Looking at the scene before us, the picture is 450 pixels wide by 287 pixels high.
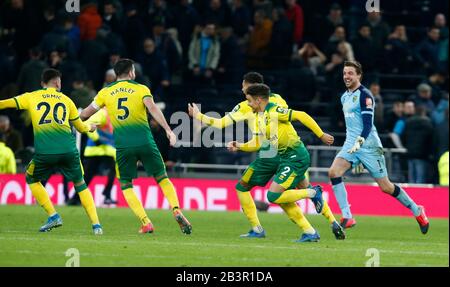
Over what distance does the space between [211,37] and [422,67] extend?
17.0 ft

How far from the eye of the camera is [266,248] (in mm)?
15656

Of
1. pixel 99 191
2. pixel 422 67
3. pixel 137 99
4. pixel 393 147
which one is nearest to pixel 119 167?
pixel 137 99

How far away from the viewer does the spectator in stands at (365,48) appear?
28.7 m

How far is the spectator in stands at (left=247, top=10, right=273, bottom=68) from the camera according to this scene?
29.3m

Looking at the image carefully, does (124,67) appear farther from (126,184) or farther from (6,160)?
(6,160)

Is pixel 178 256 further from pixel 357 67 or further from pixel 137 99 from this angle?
pixel 357 67

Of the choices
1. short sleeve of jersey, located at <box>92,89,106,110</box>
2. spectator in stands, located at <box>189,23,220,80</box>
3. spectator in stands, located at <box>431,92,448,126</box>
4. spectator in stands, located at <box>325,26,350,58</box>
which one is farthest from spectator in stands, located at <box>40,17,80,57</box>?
short sleeve of jersey, located at <box>92,89,106,110</box>

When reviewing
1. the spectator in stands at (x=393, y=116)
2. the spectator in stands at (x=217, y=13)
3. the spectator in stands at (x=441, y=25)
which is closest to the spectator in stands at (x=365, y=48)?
the spectator in stands at (x=393, y=116)

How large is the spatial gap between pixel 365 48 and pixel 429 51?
2.15 m

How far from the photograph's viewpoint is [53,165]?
1734 centimetres

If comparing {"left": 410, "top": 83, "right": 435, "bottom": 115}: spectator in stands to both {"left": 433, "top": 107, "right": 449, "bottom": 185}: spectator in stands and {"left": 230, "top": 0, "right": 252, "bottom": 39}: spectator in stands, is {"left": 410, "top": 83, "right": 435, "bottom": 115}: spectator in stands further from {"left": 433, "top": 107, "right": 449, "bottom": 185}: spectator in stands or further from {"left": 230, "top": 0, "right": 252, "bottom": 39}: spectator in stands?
{"left": 230, "top": 0, "right": 252, "bottom": 39}: spectator in stands

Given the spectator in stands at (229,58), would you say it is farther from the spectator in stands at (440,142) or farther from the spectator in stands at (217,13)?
the spectator in stands at (440,142)

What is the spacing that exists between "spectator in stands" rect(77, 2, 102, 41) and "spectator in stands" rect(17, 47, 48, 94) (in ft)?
5.87

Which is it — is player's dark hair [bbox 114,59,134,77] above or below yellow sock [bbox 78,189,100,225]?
above
